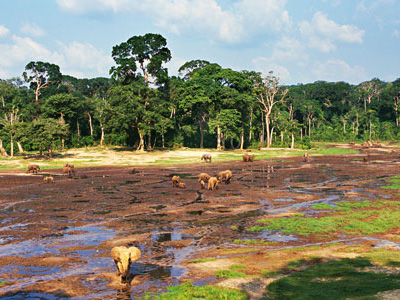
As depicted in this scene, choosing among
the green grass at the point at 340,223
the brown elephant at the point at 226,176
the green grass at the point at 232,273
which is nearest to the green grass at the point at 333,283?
the green grass at the point at 232,273

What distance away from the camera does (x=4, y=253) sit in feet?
47.4

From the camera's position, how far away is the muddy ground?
11461 mm

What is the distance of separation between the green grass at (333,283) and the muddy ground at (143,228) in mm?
731

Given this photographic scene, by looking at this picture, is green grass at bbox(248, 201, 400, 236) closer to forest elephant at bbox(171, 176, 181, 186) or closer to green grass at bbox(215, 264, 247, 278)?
green grass at bbox(215, 264, 247, 278)

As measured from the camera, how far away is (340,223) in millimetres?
18125

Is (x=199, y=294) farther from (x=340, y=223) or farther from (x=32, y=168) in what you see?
(x=32, y=168)

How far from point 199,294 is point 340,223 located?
35.0 ft

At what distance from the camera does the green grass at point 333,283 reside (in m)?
9.52

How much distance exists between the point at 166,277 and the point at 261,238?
5.72m

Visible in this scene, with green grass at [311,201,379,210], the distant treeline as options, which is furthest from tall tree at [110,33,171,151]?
green grass at [311,201,379,210]

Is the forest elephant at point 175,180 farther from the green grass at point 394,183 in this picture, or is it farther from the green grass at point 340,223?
the green grass at point 394,183

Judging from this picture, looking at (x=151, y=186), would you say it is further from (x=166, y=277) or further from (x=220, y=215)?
(x=166, y=277)

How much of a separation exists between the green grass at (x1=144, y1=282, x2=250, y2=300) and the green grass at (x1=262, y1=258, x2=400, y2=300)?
2.66 ft

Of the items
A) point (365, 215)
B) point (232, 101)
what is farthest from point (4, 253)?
point (232, 101)
